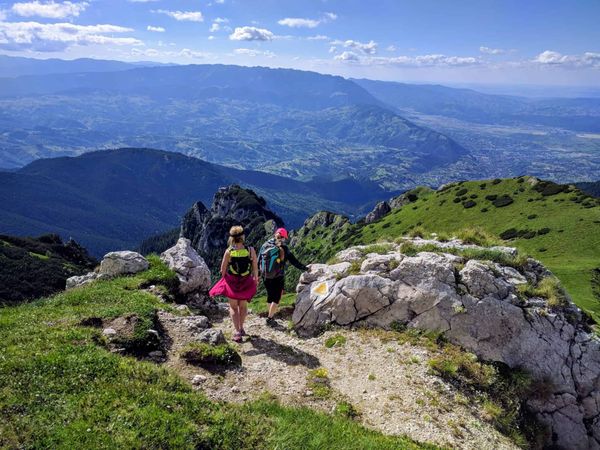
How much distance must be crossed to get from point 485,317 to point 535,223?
248 feet

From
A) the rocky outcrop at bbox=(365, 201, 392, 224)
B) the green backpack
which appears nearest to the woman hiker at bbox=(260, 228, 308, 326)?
the green backpack

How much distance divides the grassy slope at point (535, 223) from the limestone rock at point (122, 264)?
26.2 metres

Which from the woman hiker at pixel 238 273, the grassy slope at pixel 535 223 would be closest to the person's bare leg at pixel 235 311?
the woman hiker at pixel 238 273

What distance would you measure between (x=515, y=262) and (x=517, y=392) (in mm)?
7837

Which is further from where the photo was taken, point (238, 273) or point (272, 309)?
point (272, 309)

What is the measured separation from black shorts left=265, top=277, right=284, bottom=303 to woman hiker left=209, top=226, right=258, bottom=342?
2125 millimetres

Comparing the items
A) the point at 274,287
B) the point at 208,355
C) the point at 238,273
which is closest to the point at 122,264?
the point at 274,287

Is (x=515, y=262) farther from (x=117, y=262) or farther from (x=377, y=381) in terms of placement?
(x=117, y=262)

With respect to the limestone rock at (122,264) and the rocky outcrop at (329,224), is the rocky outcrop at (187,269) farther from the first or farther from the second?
the rocky outcrop at (329,224)

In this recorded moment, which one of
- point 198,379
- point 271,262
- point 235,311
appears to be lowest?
point 198,379

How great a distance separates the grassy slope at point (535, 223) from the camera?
169 feet

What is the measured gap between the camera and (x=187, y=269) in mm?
25000

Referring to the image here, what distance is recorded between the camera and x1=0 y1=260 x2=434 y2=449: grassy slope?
30.7ft

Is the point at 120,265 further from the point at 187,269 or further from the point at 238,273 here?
the point at 238,273
